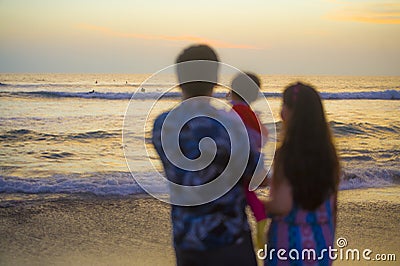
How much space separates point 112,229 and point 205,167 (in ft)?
12.6

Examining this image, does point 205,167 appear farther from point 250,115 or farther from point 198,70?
point 250,115

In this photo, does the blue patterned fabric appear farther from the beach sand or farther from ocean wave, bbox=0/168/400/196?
ocean wave, bbox=0/168/400/196

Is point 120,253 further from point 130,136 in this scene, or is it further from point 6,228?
point 130,136

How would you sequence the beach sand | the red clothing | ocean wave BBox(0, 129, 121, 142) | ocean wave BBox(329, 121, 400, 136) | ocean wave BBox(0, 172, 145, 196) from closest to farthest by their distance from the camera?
the red clothing, the beach sand, ocean wave BBox(0, 172, 145, 196), ocean wave BBox(0, 129, 121, 142), ocean wave BBox(329, 121, 400, 136)

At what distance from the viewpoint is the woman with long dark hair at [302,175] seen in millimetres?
2246

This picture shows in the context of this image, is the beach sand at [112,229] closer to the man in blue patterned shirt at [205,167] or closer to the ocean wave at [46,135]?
the man in blue patterned shirt at [205,167]

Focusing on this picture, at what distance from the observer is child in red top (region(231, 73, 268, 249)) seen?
2.22 metres

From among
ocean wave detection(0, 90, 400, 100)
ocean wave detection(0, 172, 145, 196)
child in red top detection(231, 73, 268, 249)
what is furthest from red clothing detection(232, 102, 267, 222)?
ocean wave detection(0, 90, 400, 100)

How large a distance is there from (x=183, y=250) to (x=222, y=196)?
1.02ft

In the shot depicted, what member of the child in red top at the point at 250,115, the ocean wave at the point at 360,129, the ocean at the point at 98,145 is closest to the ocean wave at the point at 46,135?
the ocean at the point at 98,145

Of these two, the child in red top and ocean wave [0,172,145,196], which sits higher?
ocean wave [0,172,145,196]

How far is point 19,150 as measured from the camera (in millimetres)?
11484

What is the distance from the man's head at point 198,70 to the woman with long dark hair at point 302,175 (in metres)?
0.45

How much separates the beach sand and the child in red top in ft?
7.47
